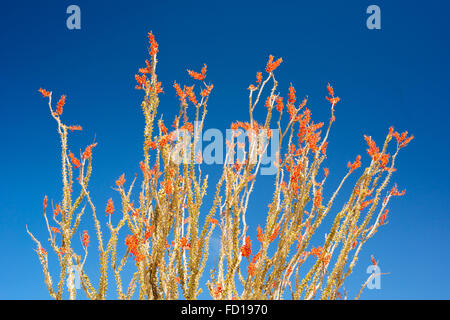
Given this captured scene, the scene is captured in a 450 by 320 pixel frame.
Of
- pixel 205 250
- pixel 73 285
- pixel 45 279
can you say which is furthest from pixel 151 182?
pixel 45 279

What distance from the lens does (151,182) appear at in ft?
9.87

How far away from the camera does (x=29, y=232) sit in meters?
3.52

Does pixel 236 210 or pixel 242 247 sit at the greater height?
pixel 236 210

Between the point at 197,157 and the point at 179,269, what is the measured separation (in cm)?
85

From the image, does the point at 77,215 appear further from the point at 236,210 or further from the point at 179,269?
the point at 236,210

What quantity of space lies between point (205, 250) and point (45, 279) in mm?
1387

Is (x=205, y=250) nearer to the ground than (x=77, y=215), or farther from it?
nearer to the ground

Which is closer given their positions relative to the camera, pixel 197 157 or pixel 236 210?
pixel 236 210
